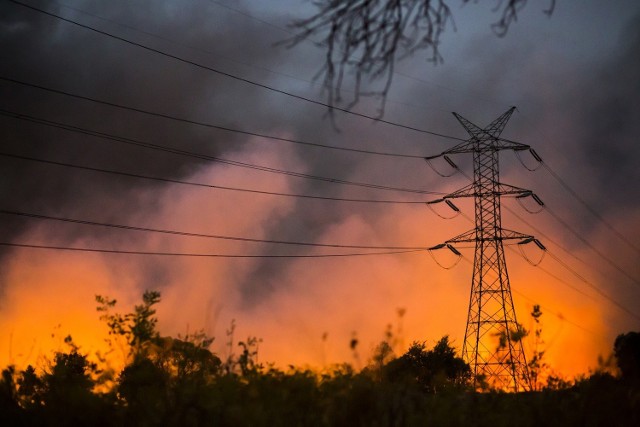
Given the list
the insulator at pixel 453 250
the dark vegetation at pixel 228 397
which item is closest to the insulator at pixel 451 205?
the insulator at pixel 453 250

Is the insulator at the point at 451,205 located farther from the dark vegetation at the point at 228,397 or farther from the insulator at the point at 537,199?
the dark vegetation at the point at 228,397

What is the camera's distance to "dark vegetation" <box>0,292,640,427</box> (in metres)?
6.04

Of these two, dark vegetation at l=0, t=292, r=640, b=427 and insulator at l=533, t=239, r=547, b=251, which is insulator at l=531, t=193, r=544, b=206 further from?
dark vegetation at l=0, t=292, r=640, b=427

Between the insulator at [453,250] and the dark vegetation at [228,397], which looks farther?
the insulator at [453,250]

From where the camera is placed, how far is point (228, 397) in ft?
20.0

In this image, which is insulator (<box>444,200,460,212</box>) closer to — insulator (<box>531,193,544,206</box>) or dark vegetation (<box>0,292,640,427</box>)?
insulator (<box>531,193,544,206</box>)

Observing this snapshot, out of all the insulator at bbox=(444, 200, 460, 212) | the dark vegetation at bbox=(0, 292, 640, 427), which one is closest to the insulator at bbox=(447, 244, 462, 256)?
the insulator at bbox=(444, 200, 460, 212)

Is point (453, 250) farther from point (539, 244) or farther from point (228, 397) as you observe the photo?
point (228, 397)

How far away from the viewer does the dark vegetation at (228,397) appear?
604cm

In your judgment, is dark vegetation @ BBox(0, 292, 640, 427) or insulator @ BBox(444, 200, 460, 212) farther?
insulator @ BBox(444, 200, 460, 212)

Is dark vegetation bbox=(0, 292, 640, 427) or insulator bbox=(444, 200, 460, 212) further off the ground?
insulator bbox=(444, 200, 460, 212)

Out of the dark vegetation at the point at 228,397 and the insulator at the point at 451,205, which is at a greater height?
the insulator at the point at 451,205

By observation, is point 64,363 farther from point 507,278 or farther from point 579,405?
point 507,278

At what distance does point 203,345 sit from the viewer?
689 cm
